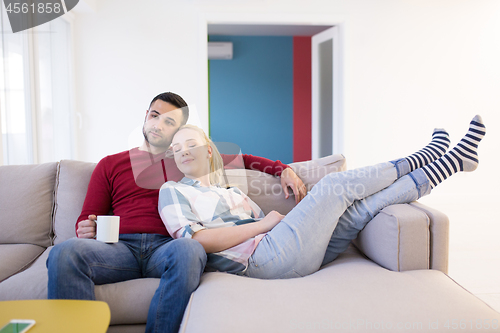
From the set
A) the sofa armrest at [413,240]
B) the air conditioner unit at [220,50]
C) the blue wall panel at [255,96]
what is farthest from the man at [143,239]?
the blue wall panel at [255,96]

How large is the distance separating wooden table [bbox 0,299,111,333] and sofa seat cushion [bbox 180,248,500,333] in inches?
8.6

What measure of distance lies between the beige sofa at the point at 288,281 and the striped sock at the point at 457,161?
137 mm

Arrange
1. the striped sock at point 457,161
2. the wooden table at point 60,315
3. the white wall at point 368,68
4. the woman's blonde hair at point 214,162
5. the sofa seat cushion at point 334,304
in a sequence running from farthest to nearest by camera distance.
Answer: the white wall at point 368,68 < the woman's blonde hair at point 214,162 < the striped sock at point 457,161 < the sofa seat cushion at point 334,304 < the wooden table at point 60,315

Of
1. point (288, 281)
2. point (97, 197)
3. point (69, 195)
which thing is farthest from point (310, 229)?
point (69, 195)

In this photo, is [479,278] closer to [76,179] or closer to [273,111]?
[76,179]

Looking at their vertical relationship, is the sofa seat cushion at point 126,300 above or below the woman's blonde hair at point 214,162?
below

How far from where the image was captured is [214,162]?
1.57 meters

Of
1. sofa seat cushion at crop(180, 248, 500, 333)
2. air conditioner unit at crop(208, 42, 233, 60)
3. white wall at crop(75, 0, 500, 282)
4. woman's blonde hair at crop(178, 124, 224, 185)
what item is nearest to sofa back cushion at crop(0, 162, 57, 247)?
woman's blonde hair at crop(178, 124, 224, 185)

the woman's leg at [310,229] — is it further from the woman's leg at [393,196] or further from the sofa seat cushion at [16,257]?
the sofa seat cushion at [16,257]

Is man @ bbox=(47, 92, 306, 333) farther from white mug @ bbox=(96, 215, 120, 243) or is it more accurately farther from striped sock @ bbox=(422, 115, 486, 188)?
striped sock @ bbox=(422, 115, 486, 188)

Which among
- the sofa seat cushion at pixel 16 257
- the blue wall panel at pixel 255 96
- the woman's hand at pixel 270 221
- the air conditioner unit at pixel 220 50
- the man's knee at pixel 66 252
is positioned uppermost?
the air conditioner unit at pixel 220 50

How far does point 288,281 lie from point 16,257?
109 cm

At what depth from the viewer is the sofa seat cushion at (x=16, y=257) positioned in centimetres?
136

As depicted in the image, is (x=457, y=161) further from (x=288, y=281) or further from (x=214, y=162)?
(x=214, y=162)
